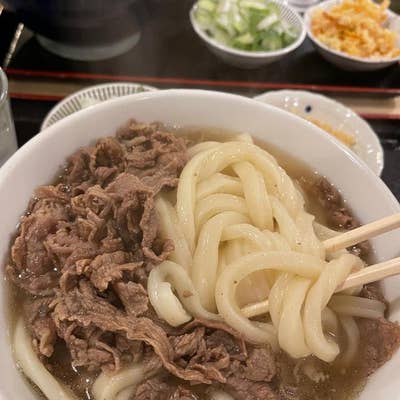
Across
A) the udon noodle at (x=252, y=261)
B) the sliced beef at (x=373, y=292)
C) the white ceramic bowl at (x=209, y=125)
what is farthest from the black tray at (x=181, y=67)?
the sliced beef at (x=373, y=292)

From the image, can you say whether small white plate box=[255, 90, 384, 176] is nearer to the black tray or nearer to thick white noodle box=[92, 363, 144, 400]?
the black tray

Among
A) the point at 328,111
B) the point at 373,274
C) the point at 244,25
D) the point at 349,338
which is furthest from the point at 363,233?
the point at 244,25

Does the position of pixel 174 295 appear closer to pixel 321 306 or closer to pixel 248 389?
pixel 248 389

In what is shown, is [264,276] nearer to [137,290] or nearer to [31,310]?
[137,290]

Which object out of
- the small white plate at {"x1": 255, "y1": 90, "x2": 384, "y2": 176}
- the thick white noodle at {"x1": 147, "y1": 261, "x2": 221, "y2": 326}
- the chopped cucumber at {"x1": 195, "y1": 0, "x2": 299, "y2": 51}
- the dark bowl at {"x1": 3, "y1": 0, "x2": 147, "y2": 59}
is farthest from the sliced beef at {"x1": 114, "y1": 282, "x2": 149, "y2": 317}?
the chopped cucumber at {"x1": 195, "y1": 0, "x2": 299, "y2": 51}

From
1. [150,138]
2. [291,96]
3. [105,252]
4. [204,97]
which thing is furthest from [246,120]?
[291,96]

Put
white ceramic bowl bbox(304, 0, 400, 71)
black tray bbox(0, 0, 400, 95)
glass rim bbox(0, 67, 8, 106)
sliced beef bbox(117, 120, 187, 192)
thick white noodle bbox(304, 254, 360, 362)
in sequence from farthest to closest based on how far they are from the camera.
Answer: white ceramic bowl bbox(304, 0, 400, 71) < black tray bbox(0, 0, 400, 95) < glass rim bbox(0, 67, 8, 106) < sliced beef bbox(117, 120, 187, 192) < thick white noodle bbox(304, 254, 360, 362)
